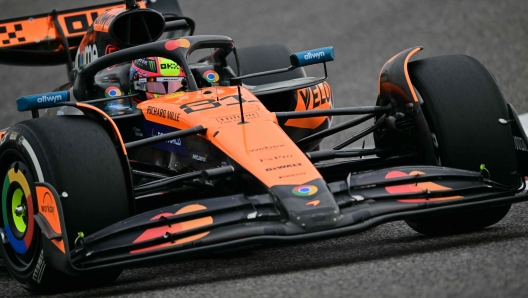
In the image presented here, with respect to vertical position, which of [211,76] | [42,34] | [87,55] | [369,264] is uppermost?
[42,34]

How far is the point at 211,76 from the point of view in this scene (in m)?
6.94

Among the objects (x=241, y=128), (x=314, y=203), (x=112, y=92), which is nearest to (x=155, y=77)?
(x=112, y=92)

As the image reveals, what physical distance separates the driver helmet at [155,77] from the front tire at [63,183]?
1406 mm

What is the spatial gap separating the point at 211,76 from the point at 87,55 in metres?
1.25

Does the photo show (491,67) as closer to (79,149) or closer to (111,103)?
(111,103)

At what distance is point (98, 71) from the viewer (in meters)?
6.75

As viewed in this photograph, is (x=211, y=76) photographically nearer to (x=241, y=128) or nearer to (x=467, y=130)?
(x=241, y=128)

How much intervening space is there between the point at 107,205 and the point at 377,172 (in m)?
1.48

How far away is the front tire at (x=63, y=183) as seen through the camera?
502cm

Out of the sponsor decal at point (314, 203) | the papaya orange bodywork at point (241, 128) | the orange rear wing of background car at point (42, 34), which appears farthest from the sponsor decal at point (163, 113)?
the orange rear wing of background car at point (42, 34)

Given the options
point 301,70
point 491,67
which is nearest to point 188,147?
point 301,70

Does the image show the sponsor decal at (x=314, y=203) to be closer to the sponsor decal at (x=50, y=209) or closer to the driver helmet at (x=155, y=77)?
the sponsor decal at (x=50, y=209)

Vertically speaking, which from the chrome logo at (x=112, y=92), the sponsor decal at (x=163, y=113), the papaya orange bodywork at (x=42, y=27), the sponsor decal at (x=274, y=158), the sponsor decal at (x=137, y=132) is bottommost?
the sponsor decal at (x=274, y=158)

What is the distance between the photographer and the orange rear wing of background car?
882 centimetres
